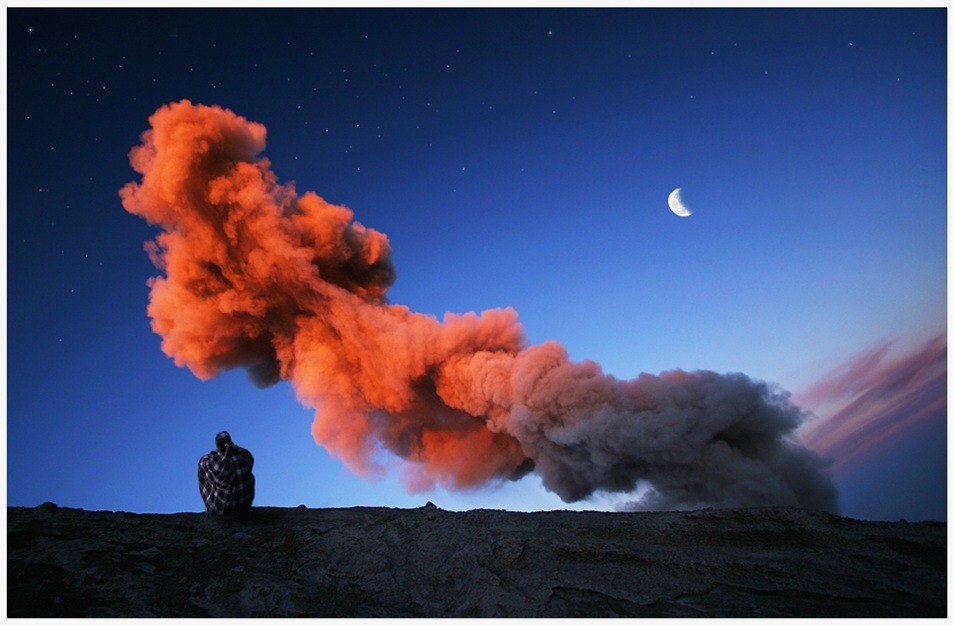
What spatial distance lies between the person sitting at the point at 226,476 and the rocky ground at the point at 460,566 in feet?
0.75

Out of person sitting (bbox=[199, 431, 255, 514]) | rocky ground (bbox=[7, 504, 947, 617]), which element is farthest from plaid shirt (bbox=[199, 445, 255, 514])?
rocky ground (bbox=[7, 504, 947, 617])

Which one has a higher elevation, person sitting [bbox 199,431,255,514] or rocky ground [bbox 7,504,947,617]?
person sitting [bbox 199,431,255,514]

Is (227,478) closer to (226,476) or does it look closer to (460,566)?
(226,476)

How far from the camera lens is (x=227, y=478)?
820 centimetres

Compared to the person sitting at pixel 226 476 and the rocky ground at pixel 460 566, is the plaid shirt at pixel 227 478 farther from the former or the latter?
the rocky ground at pixel 460 566

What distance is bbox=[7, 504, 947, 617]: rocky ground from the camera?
5.94 meters

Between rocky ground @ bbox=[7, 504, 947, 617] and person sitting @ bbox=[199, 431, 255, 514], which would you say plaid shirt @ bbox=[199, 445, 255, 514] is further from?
rocky ground @ bbox=[7, 504, 947, 617]

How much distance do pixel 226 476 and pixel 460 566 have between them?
12.5 feet

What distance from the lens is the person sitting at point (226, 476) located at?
812 cm

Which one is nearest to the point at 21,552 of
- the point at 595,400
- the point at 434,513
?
the point at 434,513

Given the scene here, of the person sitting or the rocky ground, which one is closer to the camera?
the rocky ground

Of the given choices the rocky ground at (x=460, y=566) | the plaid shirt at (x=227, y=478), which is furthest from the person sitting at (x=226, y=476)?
the rocky ground at (x=460, y=566)

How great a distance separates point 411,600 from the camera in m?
6.18

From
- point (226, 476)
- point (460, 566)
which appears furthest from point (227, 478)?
point (460, 566)
